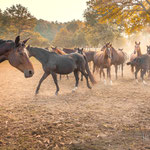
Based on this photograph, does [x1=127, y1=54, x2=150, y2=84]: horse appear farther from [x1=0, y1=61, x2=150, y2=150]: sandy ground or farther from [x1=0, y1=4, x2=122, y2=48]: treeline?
[x1=0, y1=4, x2=122, y2=48]: treeline

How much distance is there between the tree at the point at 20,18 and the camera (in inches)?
1654

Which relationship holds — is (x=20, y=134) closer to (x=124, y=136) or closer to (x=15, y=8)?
(x=124, y=136)

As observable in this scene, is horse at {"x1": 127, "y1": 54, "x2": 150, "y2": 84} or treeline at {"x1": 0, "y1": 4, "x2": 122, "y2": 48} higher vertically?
treeline at {"x1": 0, "y1": 4, "x2": 122, "y2": 48}

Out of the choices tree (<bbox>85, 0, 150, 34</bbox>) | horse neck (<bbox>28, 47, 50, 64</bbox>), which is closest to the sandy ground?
horse neck (<bbox>28, 47, 50, 64</bbox>)

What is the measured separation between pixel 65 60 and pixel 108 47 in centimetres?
351

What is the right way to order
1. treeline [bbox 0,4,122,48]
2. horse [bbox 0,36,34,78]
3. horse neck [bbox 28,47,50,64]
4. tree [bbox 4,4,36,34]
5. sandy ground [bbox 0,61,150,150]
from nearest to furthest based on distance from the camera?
sandy ground [bbox 0,61,150,150]
horse [bbox 0,36,34,78]
horse neck [bbox 28,47,50,64]
treeline [bbox 0,4,122,48]
tree [bbox 4,4,36,34]

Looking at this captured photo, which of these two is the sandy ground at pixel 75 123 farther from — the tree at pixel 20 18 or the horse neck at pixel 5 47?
the tree at pixel 20 18

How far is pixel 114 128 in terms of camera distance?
3.70 metres

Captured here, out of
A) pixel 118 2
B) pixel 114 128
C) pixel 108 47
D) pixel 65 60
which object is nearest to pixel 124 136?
pixel 114 128

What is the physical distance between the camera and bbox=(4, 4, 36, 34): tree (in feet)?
138

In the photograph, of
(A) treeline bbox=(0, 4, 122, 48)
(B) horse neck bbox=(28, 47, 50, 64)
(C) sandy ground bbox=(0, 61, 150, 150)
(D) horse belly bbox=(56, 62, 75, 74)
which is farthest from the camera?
(A) treeline bbox=(0, 4, 122, 48)

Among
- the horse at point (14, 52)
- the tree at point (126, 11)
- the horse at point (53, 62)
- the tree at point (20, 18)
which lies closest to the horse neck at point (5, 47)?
the horse at point (14, 52)

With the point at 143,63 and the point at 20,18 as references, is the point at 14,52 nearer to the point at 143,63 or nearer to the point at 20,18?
the point at 143,63

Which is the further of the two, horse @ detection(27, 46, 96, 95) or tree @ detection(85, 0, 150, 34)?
tree @ detection(85, 0, 150, 34)
